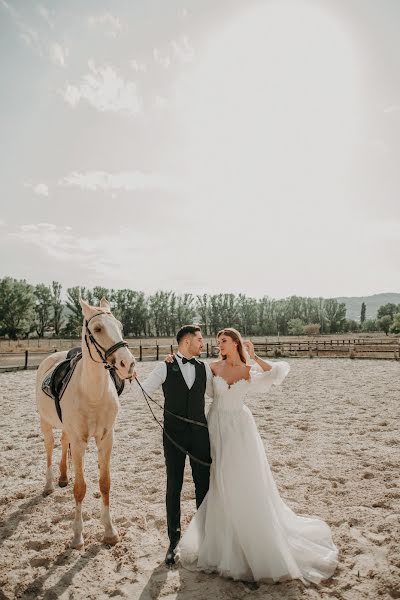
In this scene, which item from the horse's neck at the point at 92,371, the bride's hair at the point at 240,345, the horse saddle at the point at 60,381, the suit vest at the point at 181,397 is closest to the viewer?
the suit vest at the point at 181,397

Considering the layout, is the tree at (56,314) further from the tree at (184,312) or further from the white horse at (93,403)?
the white horse at (93,403)

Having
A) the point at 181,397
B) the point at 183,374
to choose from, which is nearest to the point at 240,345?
the point at 183,374

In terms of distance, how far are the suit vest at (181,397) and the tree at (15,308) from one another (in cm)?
6508

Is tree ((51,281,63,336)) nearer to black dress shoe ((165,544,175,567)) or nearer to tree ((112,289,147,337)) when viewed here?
tree ((112,289,147,337))

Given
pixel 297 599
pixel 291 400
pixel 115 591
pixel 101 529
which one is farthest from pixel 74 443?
pixel 291 400

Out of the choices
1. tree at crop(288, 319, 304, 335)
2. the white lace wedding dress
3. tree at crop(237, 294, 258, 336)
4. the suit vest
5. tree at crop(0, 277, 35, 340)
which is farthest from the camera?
tree at crop(237, 294, 258, 336)

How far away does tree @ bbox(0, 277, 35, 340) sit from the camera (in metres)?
61.6

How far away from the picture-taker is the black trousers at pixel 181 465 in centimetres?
346

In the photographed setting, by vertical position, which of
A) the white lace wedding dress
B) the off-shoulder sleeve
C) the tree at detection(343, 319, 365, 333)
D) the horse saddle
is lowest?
the tree at detection(343, 319, 365, 333)

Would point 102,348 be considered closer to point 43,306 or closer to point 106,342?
point 106,342

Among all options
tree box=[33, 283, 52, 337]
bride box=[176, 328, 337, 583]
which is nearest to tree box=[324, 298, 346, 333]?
tree box=[33, 283, 52, 337]

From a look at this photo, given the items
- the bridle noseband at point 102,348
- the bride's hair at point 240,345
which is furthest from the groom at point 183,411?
the bridle noseband at point 102,348

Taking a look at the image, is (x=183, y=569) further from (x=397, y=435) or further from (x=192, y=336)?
(x=397, y=435)

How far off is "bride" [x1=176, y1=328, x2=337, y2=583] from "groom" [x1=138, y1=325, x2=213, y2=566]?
0.13 m
